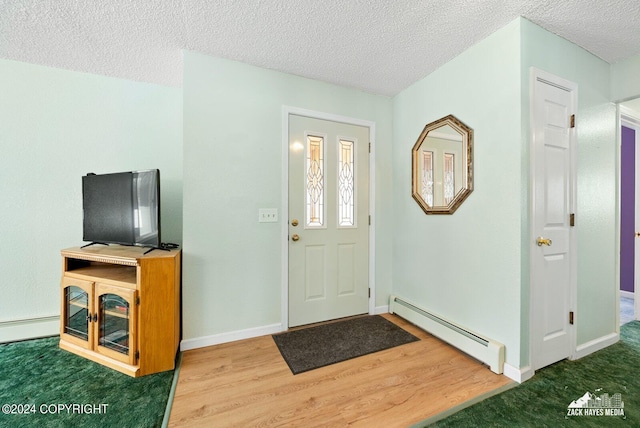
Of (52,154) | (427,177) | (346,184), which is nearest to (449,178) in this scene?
(427,177)

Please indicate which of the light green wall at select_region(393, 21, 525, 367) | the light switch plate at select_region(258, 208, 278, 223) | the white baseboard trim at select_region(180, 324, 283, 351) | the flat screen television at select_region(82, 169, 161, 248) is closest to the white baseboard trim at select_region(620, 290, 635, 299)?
the light green wall at select_region(393, 21, 525, 367)

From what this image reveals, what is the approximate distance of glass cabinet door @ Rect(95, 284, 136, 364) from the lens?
5.78 ft

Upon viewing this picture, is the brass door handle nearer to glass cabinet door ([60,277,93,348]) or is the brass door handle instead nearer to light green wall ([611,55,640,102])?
light green wall ([611,55,640,102])

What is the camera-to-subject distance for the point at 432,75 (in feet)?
7.94

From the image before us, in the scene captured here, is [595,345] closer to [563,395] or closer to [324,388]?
[563,395]

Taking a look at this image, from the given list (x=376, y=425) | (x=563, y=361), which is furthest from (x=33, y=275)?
(x=563, y=361)

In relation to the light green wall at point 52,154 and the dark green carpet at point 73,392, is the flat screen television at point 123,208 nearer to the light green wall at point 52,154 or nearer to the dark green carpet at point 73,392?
the light green wall at point 52,154

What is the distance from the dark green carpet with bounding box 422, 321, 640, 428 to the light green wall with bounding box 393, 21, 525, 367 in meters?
0.25

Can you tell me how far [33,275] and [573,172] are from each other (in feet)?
15.5

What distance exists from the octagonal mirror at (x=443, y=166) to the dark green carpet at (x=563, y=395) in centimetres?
134

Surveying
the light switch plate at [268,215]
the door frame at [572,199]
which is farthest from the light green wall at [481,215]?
the light switch plate at [268,215]

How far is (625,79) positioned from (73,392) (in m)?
4.81

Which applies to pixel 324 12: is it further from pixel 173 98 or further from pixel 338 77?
pixel 173 98

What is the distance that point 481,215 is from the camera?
6.49 feet
